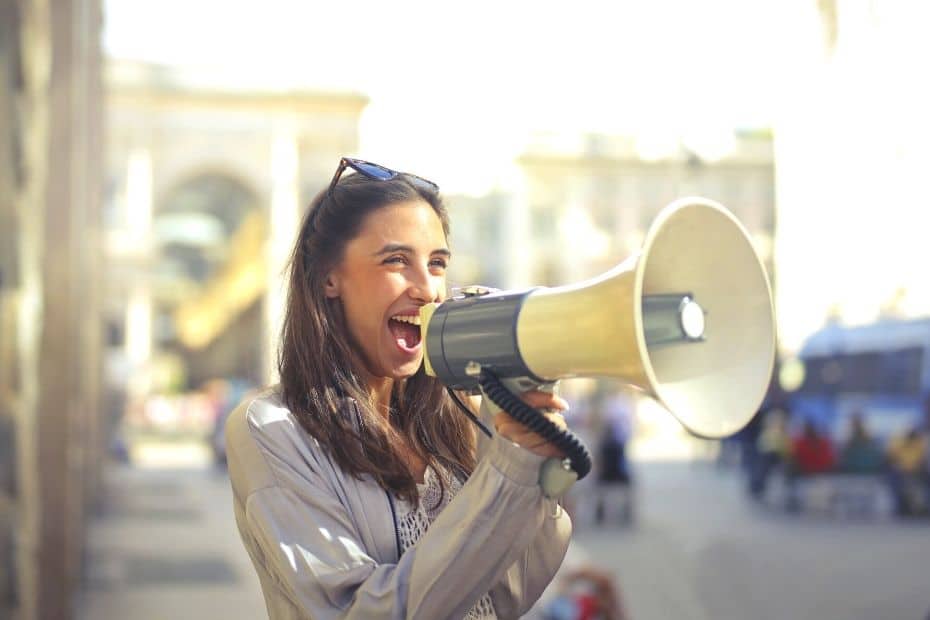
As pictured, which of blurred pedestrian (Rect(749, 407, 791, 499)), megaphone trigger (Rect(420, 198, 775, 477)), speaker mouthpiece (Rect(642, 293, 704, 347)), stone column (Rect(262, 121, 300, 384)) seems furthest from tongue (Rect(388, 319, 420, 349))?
stone column (Rect(262, 121, 300, 384))

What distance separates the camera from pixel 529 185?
32219 mm

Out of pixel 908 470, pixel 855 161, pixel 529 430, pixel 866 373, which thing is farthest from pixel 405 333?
pixel 866 373

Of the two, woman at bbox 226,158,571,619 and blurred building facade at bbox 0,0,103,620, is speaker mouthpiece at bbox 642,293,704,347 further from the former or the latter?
blurred building facade at bbox 0,0,103,620

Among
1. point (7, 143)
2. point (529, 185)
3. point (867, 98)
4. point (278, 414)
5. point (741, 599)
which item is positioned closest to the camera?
point (278, 414)

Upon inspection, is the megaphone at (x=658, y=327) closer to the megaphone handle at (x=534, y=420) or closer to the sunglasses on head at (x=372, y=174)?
the megaphone handle at (x=534, y=420)

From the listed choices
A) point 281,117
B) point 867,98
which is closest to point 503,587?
point 867,98

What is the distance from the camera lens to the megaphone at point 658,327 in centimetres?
130

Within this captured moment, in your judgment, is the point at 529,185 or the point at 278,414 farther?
the point at 529,185

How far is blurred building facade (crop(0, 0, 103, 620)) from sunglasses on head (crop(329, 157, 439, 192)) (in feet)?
9.03

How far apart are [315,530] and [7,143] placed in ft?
10.9

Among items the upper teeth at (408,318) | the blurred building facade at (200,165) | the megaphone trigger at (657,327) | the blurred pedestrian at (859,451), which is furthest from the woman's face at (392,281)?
the blurred building facade at (200,165)

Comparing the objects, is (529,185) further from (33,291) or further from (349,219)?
(349,219)

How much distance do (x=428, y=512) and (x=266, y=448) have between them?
0.74 ft

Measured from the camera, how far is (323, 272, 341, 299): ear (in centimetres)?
169
